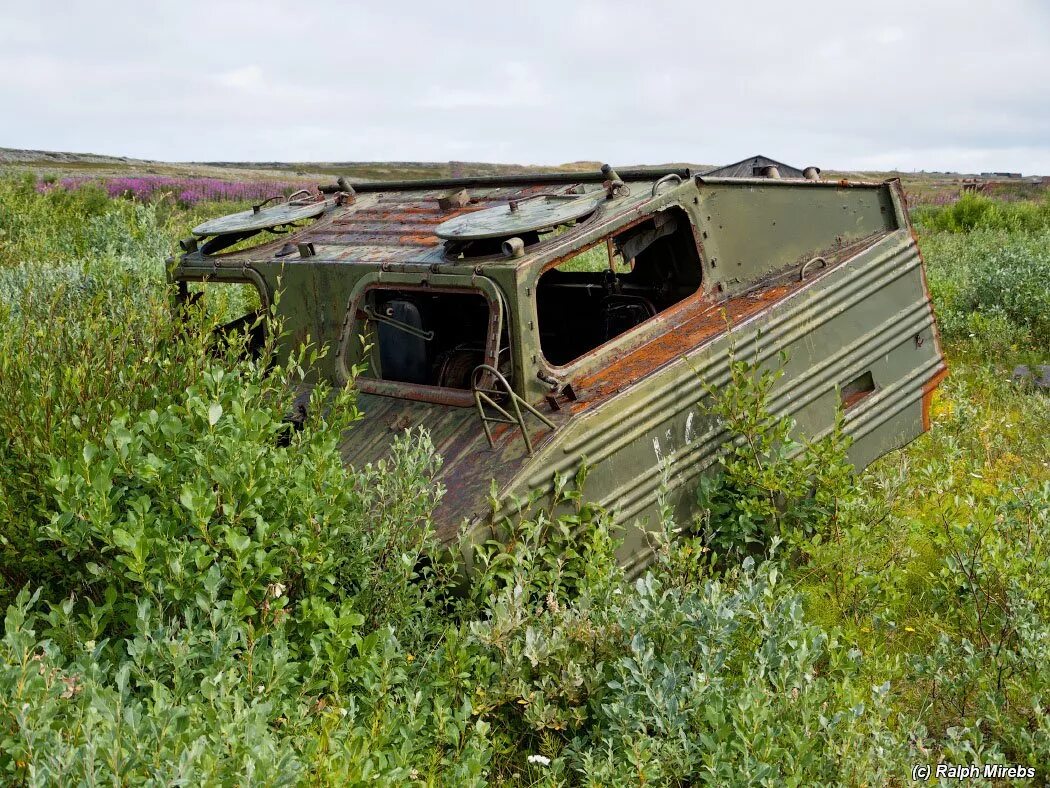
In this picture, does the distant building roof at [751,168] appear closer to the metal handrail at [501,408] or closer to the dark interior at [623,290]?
the dark interior at [623,290]

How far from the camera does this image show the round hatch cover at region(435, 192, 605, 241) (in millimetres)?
4750

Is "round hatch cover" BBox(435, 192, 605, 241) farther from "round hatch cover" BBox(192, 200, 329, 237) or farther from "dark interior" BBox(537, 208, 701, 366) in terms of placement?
"round hatch cover" BBox(192, 200, 329, 237)

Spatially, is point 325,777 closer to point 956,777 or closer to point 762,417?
point 956,777

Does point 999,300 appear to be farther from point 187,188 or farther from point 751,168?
point 187,188

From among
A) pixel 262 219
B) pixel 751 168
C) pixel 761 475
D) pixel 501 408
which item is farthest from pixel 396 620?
pixel 751 168

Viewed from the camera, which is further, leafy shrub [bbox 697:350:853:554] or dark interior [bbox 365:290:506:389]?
dark interior [bbox 365:290:506:389]

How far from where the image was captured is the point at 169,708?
282cm

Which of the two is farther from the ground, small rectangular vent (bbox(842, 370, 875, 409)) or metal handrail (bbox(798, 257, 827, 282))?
metal handrail (bbox(798, 257, 827, 282))

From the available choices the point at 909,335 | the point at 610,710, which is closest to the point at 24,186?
the point at 909,335

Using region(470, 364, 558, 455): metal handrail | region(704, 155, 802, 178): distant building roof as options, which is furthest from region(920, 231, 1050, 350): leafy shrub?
region(470, 364, 558, 455): metal handrail

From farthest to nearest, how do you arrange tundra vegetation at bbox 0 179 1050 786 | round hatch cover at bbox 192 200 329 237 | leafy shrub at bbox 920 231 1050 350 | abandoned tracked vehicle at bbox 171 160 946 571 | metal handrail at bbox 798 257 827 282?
1. leafy shrub at bbox 920 231 1050 350
2. round hatch cover at bbox 192 200 329 237
3. metal handrail at bbox 798 257 827 282
4. abandoned tracked vehicle at bbox 171 160 946 571
5. tundra vegetation at bbox 0 179 1050 786

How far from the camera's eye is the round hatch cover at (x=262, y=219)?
6195 millimetres

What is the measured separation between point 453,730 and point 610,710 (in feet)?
1.75

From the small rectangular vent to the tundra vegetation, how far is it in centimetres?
73
